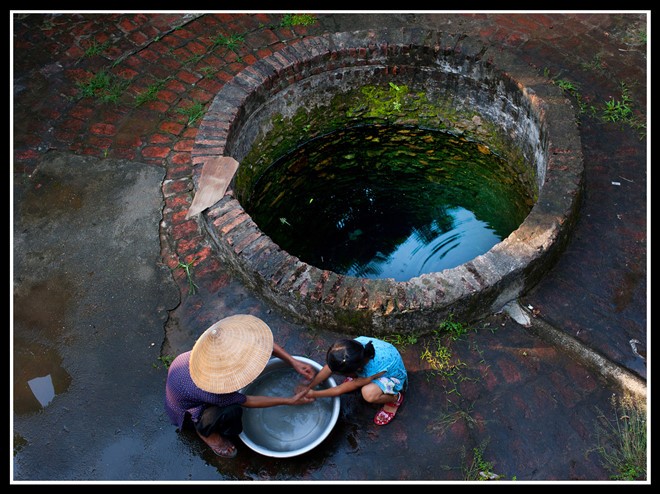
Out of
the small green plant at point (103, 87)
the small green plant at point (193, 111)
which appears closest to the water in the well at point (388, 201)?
the small green plant at point (193, 111)

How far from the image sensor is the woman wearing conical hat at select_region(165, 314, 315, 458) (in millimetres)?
2609

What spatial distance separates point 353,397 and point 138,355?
45.5 inches

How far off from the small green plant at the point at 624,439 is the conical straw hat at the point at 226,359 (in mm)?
1610

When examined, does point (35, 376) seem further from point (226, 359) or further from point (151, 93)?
point (151, 93)

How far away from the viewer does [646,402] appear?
2.93 meters

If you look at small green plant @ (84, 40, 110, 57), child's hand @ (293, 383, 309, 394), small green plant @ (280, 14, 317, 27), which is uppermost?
small green plant @ (280, 14, 317, 27)

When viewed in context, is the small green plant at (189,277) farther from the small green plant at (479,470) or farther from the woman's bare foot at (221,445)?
the small green plant at (479,470)

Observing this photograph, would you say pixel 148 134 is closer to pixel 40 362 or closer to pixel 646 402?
pixel 40 362

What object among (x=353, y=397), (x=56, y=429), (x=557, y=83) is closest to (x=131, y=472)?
(x=56, y=429)

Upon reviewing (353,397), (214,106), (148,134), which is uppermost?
(214,106)

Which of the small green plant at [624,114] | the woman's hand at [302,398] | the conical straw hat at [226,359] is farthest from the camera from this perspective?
the small green plant at [624,114]

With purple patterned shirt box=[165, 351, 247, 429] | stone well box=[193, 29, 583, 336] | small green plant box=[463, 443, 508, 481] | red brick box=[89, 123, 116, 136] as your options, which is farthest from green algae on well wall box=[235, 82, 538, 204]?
small green plant box=[463, 443, 508, 481]

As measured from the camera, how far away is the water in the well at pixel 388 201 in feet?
14.3

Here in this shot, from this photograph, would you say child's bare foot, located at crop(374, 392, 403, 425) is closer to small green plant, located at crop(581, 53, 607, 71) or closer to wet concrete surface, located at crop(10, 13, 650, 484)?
wet concrete surface, located at crop(10, 13, 650, 484)
